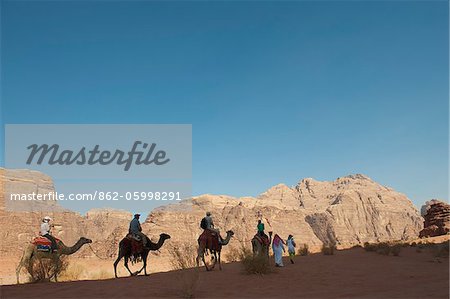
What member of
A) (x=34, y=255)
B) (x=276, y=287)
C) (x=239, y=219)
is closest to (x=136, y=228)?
(x=34, y=255)

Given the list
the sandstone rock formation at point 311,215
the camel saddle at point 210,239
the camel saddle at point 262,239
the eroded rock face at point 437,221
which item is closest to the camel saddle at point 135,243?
the camel saddle at point 210,239

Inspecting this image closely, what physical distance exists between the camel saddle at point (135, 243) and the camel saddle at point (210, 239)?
234 cm

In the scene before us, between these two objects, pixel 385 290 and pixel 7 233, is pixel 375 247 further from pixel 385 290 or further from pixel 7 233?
pixel 7 233

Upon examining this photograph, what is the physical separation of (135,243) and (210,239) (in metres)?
2.95

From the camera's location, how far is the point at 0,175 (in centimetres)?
5191

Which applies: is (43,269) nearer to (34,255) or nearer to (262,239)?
(34,255)

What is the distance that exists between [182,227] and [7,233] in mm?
26150

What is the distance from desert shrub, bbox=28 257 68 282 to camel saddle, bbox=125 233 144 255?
100 inches

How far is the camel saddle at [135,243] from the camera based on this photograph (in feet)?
47.7

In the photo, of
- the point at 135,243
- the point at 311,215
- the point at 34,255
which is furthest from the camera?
the point at 311,215

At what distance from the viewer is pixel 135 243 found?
14633 millimetres

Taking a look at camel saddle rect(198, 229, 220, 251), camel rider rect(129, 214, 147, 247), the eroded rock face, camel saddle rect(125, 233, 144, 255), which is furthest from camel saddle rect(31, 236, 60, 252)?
the eroded rock face

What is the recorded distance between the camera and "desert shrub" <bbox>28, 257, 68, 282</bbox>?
43.0 ft

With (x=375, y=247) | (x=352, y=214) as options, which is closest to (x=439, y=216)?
(x=375, y=247)
